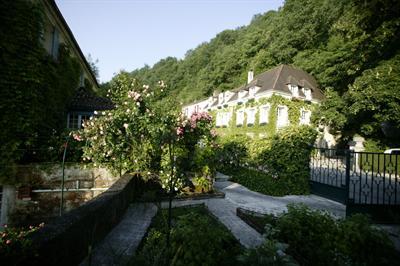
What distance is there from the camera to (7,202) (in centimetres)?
775

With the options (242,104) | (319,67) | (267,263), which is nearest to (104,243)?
(267,263)

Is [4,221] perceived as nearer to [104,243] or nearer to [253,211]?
[104,243]

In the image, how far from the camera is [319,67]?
28.5m

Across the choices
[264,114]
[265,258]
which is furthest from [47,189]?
[264,114]

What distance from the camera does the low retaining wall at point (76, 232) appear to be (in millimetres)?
2570

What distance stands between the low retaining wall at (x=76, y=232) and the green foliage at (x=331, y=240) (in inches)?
113

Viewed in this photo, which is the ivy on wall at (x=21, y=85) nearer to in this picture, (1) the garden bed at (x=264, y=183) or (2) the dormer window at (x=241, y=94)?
(1) the garden bed at (x=264, y=183)

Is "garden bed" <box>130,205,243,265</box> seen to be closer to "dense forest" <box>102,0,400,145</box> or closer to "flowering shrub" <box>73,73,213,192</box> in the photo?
"flowering shrub" <box>73,73,213,192</box>

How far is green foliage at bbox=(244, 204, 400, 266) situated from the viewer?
347cm

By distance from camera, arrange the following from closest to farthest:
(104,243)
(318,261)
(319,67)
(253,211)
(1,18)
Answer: (318,261) < (104,243) < (253,211) < (1,18) < (319,67)

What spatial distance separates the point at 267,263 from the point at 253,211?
13.2 feet

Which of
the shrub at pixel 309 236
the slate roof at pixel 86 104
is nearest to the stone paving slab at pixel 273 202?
the shrub at pixel 309 236

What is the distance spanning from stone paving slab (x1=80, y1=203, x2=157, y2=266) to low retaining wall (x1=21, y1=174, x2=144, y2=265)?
15 centimetres

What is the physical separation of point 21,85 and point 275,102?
2306 centimetres
